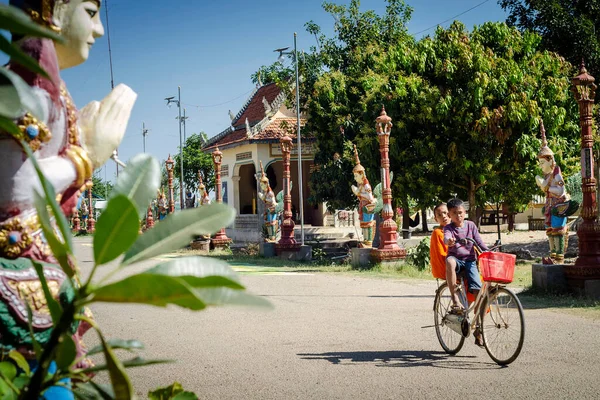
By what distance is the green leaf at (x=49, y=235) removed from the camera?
1.03m

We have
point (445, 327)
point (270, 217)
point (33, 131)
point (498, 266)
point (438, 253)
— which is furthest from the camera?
point (270, 217)

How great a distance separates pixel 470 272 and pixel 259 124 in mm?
20897

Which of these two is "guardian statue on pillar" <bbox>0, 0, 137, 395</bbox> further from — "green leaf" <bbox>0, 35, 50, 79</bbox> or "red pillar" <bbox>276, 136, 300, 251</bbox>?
"red pillar" <bbox>276, 136, 300, 251</bbox>

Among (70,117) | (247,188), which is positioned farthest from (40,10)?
(247,188)

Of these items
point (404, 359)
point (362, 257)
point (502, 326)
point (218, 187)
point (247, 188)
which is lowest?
point (404, 359)

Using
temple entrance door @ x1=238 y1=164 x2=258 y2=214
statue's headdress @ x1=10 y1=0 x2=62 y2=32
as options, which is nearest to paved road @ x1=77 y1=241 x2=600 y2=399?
statue's headdress @ x1=10 y1=0 x2=62 y2=32

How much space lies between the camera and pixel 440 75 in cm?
1728

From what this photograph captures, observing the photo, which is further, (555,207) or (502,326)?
(555,207)

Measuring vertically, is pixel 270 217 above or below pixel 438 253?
above

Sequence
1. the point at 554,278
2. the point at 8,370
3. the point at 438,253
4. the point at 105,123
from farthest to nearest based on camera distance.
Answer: the point at 554,278
the point at 438,253
the point at 105,123
the point at 8,370

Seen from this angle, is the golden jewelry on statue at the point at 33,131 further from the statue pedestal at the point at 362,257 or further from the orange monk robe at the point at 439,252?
the statue pedestal at the point at 362,257

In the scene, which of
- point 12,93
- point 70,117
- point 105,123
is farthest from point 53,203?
point 105,123

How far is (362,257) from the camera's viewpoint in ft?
51.9

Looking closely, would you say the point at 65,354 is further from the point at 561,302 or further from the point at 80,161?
the point at 561,302
